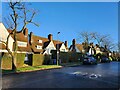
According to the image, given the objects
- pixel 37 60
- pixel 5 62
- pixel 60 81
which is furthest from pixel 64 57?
pixel 60 81

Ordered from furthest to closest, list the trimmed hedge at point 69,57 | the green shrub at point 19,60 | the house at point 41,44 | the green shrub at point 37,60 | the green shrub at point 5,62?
the house at point 41,44, the trimmed hedge at point 69,57, the green shrub at point 37,60, the green shrub at point 19,60, the green shrub at point 5,62

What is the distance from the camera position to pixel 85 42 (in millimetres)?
86250

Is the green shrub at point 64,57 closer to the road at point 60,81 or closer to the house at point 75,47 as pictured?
the road at point 60,81

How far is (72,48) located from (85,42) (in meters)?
13.3

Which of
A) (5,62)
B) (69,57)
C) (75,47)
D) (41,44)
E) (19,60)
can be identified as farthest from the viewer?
(75,47)

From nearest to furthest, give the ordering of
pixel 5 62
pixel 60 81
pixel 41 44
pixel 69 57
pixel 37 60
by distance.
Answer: pixel 60 81 → pixel 5 62 → pixel 37 60 → pixel 69 57 → pixel 41 44

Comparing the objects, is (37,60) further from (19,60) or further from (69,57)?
(69,57)

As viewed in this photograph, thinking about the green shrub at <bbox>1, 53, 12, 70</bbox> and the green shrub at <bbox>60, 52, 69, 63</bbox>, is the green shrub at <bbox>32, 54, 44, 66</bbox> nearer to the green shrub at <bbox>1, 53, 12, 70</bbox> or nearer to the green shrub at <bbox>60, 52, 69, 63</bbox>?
the green shrub at <bbox>1, 53, 12, 70</bbox>

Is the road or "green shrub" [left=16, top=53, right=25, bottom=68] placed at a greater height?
"green shrub" [left=16, top=53, right=25, bottom=68]

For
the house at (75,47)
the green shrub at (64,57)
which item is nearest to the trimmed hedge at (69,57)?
the green shrub at (64,57)

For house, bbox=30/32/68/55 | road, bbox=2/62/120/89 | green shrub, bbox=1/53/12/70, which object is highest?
house, bbox=30/32/68/55

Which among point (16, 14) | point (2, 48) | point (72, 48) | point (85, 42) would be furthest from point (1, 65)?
point (72, 48)

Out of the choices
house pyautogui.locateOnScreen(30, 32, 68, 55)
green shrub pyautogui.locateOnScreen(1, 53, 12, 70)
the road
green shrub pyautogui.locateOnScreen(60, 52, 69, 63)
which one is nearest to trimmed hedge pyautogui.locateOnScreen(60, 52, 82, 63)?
green shrub pyautogui.locateOnScreen(60, 52, 69, 63)

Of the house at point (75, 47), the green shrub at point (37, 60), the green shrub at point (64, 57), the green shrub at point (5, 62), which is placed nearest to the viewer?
the green shrub at point (5, 62)
